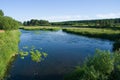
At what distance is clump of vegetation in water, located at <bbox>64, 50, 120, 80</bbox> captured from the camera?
52.8ft

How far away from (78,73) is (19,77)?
23.3ft

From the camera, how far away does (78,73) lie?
17.8m

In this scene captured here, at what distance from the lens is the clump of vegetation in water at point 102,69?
52.8ft

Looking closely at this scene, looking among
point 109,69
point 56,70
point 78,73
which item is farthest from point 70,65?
point 109,69

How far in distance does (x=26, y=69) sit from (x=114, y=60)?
11336 millimetres

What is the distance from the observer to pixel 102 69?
16625mm

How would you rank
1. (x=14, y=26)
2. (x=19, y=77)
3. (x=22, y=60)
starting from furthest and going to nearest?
(x=14, y=26) < (x=22, y=60) < (x=19, y=77)

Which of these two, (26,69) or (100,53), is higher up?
(100,53)

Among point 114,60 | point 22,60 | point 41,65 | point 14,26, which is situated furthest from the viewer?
point 14,26

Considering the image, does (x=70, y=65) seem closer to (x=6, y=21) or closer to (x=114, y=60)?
(x=114, y=60)

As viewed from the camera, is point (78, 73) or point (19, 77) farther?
point (19, 77)

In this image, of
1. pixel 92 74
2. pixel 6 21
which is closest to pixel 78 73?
pixel 92 74

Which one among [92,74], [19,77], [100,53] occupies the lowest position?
[19,77]

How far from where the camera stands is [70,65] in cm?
2681
